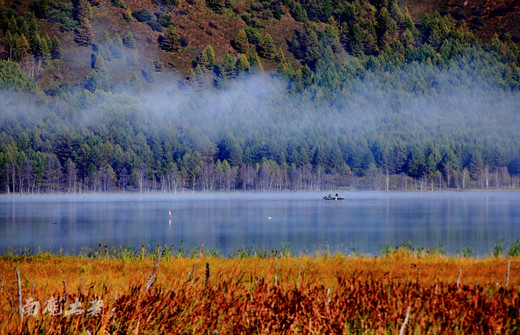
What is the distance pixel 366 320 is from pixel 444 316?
3.85ft

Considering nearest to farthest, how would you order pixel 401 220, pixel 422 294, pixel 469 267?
1. pixel 422 294
2. pixel 469 267
3. pixel 401 220

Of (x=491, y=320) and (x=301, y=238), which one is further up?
(x=491, y=320)

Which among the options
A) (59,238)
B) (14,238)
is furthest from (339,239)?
(14,238)

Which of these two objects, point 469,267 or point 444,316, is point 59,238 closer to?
point 469,267

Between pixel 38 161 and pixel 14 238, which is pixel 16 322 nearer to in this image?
pixel 14 238

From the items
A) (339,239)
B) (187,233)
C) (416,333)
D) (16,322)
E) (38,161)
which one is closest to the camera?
(416,333)

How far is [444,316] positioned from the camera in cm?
912

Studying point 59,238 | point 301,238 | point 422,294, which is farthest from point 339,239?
point 422,294

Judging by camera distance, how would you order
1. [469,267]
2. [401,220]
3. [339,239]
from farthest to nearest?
[401,220]
[339,239]
[469,267]

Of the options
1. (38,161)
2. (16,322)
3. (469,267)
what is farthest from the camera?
(38,161)

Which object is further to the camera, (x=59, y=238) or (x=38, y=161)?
(x=38, y=161)

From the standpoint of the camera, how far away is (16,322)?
8930 mm

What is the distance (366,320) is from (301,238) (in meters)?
44.6

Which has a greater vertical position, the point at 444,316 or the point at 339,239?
the point at 444,316
